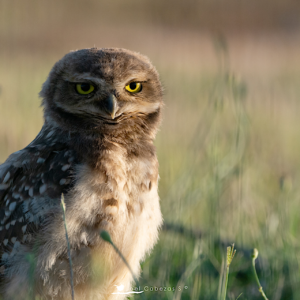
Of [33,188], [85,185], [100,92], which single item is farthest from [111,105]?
[33,188]

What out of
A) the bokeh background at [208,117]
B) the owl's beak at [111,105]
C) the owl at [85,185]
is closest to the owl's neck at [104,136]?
the owl at [85,185]

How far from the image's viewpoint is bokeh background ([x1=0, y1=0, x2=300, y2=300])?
8.38 ft

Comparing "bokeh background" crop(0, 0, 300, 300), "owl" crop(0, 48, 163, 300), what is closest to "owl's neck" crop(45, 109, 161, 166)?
"owl" crop(0, 48, 163, 300)

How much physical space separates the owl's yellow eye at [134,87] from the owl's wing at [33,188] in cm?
48

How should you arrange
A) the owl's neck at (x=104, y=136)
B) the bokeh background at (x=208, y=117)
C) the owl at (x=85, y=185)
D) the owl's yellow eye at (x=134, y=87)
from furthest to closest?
the bokeh background at (x=208, y=117), the owl's yellow eye at (x=134, y=87), the owl's neck at (x=104, y=136), the owl at (x=85, y=185)

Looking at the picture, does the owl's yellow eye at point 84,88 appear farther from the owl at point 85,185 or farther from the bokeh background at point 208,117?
the bokeh background at point 208,117

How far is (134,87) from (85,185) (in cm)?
69

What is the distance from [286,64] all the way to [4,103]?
333 cm

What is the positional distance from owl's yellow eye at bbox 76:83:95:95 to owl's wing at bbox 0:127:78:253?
29cm

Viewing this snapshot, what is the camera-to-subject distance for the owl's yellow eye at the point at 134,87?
2432 millimetres

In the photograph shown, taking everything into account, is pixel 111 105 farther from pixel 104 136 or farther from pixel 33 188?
pixel 33 188

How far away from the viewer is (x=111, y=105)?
7.45 feet

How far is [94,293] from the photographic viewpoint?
7.47 ft

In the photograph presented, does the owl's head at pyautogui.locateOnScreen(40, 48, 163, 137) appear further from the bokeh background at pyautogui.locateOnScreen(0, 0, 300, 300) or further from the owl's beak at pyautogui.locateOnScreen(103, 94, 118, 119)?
the bokeh background at pyautogui.locateOnScreen(0, 0, 300, 300)
